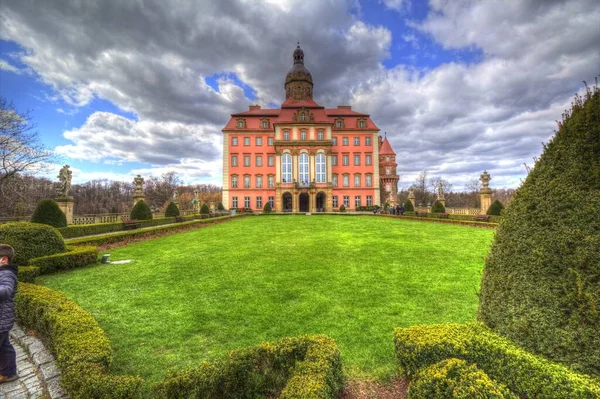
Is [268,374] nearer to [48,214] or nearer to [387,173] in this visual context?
Result: [48,214]

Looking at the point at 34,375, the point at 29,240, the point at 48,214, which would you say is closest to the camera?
the point at 34,375

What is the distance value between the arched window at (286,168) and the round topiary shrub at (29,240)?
35808mm

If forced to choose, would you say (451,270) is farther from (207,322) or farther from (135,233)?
(135,233)

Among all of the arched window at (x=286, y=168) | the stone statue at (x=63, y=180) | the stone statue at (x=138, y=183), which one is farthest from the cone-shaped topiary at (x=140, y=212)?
the arched window at (x=286, y=168)

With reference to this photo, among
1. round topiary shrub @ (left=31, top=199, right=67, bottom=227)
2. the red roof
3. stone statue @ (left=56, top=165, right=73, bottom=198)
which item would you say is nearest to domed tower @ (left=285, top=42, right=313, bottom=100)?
the red roof

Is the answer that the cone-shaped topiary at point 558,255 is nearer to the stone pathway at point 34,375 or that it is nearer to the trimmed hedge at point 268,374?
the trimmed hedge at point 268,374

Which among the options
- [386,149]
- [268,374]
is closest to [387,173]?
[386,149]

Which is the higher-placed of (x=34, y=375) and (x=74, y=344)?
(x=74, y=344)

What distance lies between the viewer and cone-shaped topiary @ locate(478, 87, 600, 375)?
2256 millimetres

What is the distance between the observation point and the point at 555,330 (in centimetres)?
236

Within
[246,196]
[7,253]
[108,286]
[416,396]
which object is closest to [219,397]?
[416,396]

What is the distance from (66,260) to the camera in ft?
28.2

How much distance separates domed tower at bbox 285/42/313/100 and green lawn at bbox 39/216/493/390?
4556cm

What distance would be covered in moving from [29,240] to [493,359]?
1137 cm
